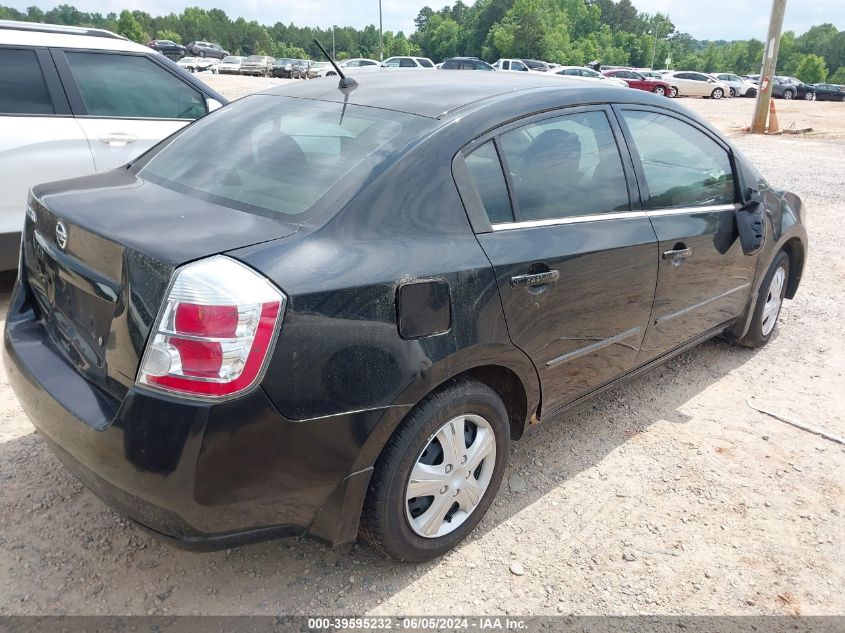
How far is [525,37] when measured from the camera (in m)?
83.1

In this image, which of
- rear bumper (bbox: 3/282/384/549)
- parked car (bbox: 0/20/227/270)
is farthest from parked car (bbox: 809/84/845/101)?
rear bumper (bbox: 3/282/384/549)

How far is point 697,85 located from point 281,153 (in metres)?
43.3

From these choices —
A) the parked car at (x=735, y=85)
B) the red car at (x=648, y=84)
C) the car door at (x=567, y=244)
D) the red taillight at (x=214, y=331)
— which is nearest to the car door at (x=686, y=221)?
the car door at (x=567, y=244)

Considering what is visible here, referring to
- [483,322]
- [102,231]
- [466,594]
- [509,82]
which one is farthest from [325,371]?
[509,82]

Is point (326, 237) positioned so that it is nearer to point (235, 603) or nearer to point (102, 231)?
point (102, 231)

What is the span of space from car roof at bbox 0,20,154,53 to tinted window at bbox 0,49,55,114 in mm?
97

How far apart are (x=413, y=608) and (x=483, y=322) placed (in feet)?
3.27

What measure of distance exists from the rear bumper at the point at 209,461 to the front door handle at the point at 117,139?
296 cm

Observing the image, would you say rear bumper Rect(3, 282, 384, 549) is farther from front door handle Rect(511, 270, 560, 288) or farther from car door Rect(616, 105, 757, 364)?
car door Rect(616, 105, 757, 364)

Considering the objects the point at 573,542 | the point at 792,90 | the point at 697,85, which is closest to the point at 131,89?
the point at 573,542

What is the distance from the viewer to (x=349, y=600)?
2.40 m

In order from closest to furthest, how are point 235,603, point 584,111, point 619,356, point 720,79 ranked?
point 235,603 → point 584,111 → point 619,356 → point 720,79

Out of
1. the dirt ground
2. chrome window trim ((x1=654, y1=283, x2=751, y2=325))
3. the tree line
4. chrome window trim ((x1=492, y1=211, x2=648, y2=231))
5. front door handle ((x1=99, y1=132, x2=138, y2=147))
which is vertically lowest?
the dirt ground

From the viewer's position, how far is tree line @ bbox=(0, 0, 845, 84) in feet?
283
